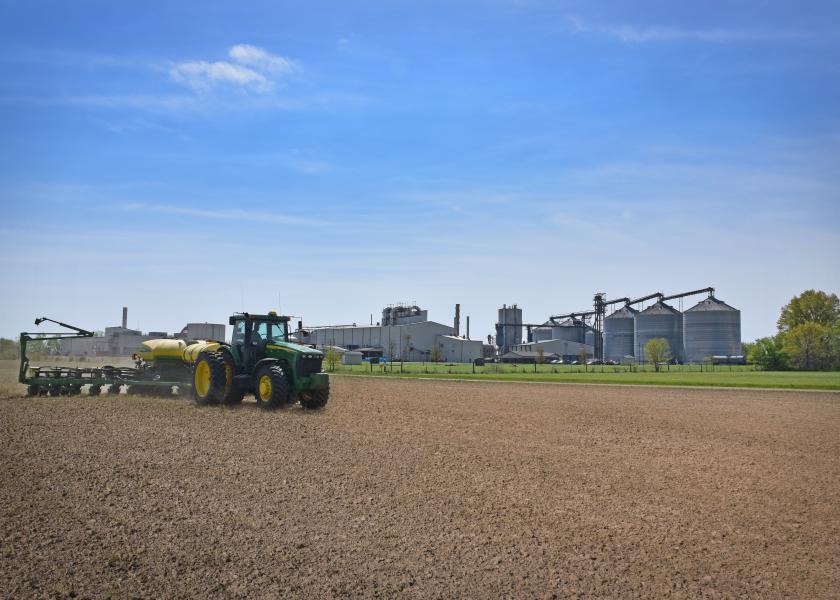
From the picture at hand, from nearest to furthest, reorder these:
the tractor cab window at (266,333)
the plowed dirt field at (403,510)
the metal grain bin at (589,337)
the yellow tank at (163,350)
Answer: the plowed dirt field at (403,510) → the tractor cab window at (266,333) → the yellow tank at (163,350) → the metal grain bin at (589,337)

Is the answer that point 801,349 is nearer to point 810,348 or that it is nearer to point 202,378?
point 810,348

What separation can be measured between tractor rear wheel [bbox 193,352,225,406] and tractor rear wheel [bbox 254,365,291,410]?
41.2 inches

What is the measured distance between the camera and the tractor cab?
64.1 ft

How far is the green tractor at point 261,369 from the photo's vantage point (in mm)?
18547

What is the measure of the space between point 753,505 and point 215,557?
24.8 ft

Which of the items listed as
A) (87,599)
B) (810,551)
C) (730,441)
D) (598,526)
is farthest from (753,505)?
(87,599)

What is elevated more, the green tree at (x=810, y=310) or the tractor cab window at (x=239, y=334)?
the green tree at (x=810, y=310)

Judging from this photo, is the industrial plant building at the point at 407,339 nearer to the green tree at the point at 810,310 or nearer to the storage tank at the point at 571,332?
the storage tank at the point at 571,332

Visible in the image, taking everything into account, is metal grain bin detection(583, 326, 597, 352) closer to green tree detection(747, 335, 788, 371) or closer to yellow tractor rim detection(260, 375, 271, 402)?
green tree detection(747, 335, 788, 371)

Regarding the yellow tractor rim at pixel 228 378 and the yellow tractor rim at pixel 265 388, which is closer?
the yellow tractor rim at pixel 265 388

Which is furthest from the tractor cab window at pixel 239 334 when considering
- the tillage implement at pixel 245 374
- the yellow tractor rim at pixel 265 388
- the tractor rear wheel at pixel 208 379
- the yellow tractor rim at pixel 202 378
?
the yellow tractor rim at pixel 265 388

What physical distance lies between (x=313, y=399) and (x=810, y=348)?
232 feet

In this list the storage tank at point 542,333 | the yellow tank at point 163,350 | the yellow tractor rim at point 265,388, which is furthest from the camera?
the storage tank at point 542,333

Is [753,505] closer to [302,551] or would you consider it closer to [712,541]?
[712,541]
